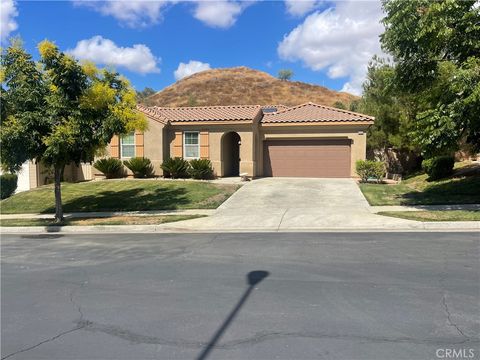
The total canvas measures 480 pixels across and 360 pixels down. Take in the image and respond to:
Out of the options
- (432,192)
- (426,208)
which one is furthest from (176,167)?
(426,208)

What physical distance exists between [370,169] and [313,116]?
5319mm

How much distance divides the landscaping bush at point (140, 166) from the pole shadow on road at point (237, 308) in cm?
1779

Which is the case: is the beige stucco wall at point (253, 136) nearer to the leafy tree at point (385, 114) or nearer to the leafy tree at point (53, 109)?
the leafy tree at point (385, 114)

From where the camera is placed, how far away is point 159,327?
16.2 feet

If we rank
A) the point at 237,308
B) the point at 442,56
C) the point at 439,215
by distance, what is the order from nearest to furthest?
the point at 237,308 → the point at 439,215 → the point at 442,56

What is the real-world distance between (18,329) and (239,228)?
7832mm

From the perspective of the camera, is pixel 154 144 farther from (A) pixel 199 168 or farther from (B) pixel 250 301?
(B) pixel 250 301

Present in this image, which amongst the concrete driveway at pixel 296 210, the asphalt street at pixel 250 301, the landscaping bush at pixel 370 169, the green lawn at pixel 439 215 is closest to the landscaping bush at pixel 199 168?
the concrete driveway at pixel 296 210

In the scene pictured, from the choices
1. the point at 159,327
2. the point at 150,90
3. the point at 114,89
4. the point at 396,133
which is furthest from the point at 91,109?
the point at 150,90

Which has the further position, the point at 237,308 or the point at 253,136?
the point at 253,136

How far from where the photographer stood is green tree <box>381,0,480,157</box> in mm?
11352

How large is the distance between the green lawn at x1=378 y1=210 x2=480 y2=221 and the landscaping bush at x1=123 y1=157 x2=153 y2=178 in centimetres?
1467

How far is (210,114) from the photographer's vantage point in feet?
83.4

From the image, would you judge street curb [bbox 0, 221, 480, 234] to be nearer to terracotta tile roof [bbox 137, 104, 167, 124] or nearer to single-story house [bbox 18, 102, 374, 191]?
single-story house [bbox 18, 102, 374, 191]
